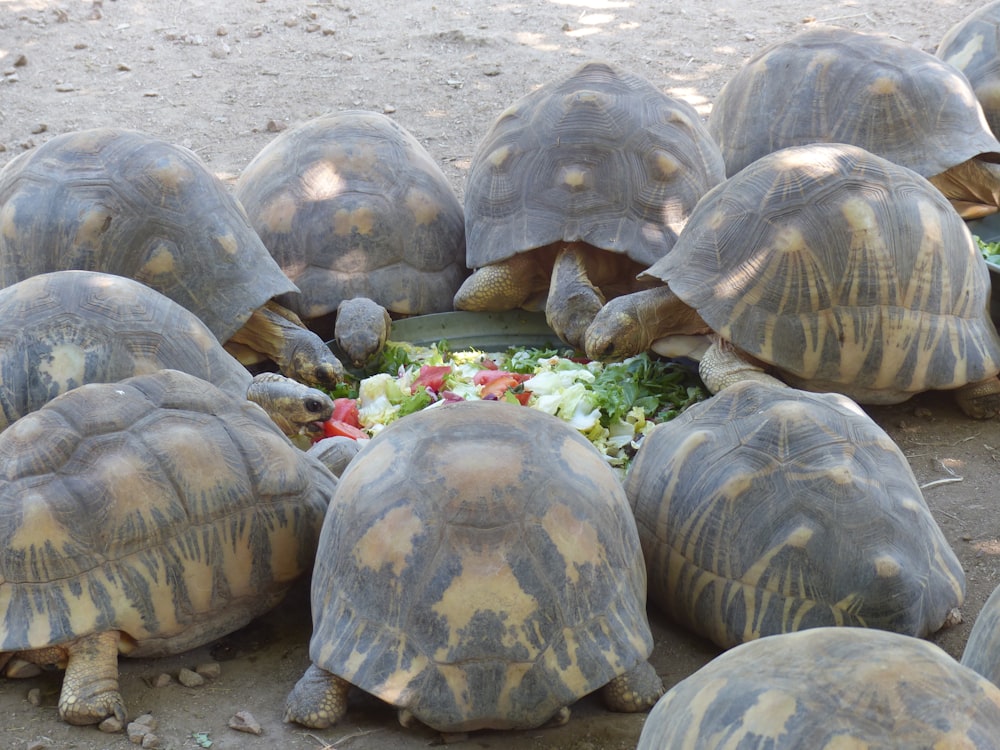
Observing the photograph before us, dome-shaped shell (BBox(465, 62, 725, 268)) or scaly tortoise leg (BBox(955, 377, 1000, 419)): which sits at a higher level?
dome-shaped shell (BBox(465, 62, 725, 268))

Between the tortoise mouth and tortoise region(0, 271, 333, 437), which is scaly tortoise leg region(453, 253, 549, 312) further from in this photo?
tortoise region(0, 271, 333, 437)

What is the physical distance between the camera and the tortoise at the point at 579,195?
480cm

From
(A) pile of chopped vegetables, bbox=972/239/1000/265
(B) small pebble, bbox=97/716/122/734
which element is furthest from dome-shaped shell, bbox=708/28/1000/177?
(B) small pebble, bbox=97/716/122/734

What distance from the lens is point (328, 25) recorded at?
364 inches

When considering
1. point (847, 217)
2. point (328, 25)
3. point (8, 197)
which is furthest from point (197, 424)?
point (328, 25)

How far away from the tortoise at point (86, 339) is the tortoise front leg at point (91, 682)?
0.85 meters

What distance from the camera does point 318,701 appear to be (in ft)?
8.96

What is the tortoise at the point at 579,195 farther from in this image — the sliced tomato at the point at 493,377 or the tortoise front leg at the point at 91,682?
the tortoise front leg at the point at 91,682

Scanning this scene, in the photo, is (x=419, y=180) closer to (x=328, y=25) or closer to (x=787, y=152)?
(x=787, y=152)

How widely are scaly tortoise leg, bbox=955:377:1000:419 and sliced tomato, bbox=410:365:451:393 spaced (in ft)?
6.09

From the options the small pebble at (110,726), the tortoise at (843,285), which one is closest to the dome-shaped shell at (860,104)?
the tortoise at (843,285)

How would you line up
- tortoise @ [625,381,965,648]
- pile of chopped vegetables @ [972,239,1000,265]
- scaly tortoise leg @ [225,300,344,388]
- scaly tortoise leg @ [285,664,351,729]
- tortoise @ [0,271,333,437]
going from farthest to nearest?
pile of chopped vegetables @ [972,239,1000,265], scaly tortoise leg @ [225,300,344,388], tortoise @ [0,271,333,437], tortoise @ [625,381,965,648], scaly tortoise leg @ [285,664,351,729]

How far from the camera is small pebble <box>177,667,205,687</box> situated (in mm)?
2951

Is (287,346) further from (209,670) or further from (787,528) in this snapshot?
(787,528)
